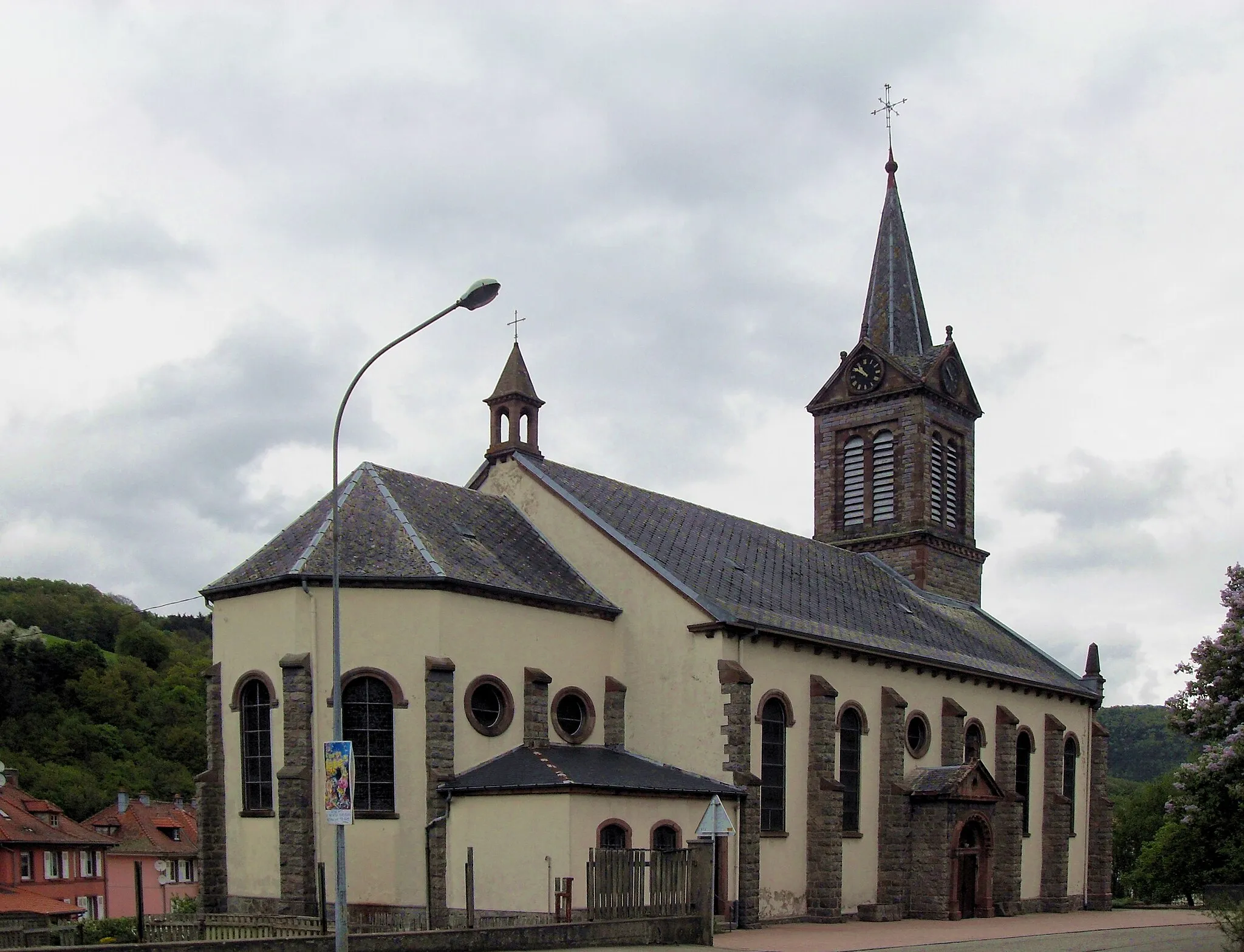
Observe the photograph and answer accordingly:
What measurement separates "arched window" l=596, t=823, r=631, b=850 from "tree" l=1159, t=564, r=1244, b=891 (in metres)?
10.5

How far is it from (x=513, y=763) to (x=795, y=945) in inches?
273

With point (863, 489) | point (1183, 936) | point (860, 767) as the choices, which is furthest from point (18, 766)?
point (1183, 936)

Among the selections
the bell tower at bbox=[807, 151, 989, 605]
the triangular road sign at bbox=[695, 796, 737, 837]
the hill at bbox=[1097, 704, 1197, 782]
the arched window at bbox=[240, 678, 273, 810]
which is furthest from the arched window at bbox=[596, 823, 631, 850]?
the hill at bbox=[1097, 704, 1197, 782]

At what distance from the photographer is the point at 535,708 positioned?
30.7 metres

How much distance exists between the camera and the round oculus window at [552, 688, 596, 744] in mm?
31734

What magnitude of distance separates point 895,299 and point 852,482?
701 cm

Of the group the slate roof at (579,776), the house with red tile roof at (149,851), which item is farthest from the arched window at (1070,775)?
the house with red tile roof at (149,851)

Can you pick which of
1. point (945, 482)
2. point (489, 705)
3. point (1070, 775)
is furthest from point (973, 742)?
point (489, 705)

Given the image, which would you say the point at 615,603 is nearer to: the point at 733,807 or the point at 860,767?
the point at 733,807

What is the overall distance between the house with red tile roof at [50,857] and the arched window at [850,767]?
4720 cm

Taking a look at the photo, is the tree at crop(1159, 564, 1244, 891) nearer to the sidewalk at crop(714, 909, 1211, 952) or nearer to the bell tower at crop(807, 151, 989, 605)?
the sidewalk at crop(714, 909, 1211, 952)

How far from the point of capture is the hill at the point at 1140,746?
133125mm

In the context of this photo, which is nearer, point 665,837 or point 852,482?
point 665,837

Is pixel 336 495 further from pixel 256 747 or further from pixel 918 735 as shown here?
pixel 918 735
